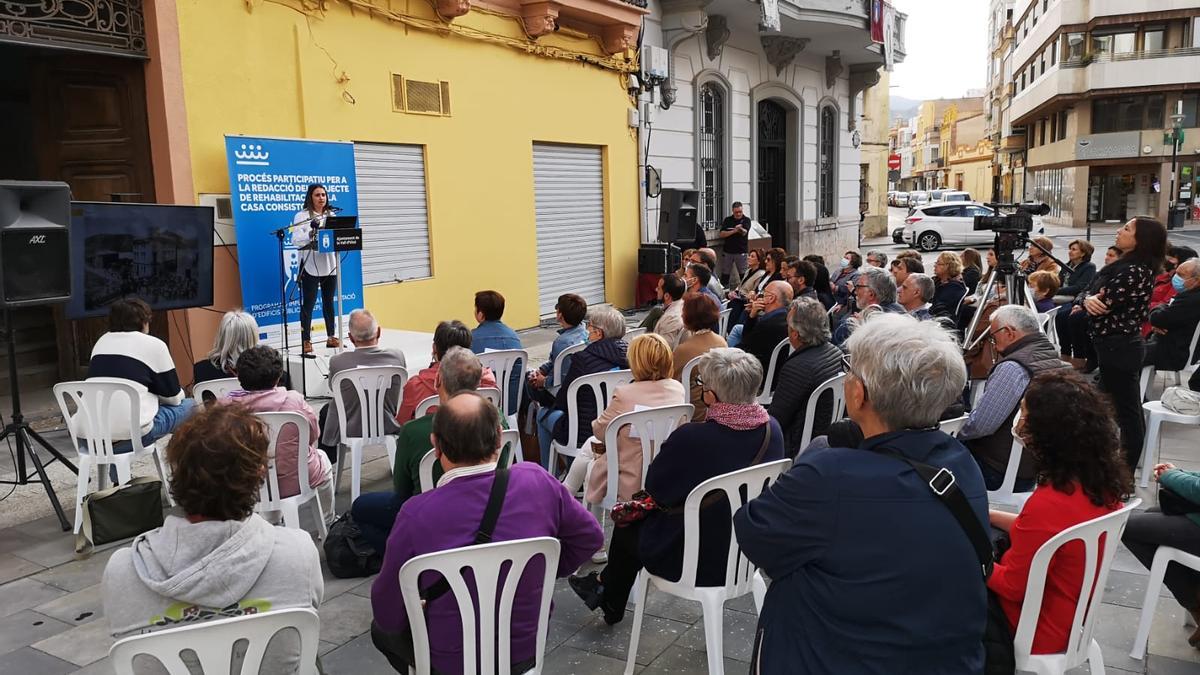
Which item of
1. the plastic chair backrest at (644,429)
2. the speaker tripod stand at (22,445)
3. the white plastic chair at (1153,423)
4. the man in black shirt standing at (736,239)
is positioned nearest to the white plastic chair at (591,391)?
the plastic chair backrest at (644,429)

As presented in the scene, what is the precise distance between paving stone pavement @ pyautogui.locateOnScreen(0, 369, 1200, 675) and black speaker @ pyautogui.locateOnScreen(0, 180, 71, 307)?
155 cm

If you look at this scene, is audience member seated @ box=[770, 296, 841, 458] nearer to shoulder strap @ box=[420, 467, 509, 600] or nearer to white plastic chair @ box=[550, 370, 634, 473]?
white plastic chair @ box=[550, 370, 634, 473]

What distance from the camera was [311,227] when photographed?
24.0ft

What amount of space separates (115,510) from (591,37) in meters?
9.40

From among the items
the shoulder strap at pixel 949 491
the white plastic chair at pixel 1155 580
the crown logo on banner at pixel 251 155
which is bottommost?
the white plastic chair at pixel 1155 580

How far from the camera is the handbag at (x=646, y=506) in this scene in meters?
2.77

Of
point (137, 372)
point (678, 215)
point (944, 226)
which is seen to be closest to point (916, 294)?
point (137, 372)

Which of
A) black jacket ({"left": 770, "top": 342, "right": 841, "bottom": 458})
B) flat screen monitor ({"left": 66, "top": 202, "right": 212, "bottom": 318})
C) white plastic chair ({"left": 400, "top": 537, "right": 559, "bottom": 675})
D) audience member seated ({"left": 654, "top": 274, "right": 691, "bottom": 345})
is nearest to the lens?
white plastic chair ({"left": 400, "top": 537, "right": 559, "bottom": 675})

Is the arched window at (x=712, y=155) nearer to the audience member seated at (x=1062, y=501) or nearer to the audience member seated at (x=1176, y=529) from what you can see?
the audience member seated at (x=1176, y=529)

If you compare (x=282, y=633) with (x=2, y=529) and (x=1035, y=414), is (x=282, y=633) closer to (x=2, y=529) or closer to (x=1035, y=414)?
(x=1035, y=414)

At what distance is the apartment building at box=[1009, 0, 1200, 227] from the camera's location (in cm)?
3300

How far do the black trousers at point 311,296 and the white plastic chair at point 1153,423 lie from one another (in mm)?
6177

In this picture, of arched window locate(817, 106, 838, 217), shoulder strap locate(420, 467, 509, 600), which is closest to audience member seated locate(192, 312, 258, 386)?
shoulder strap locate(420, 467, 509, 600)

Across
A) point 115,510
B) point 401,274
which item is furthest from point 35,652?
point 401,274
